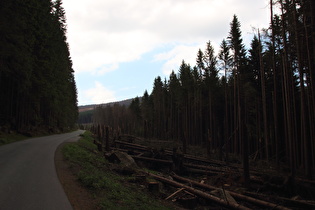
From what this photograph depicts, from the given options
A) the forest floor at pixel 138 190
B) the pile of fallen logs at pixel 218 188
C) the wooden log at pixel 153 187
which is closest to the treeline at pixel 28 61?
the forest floor at pixel 138 190

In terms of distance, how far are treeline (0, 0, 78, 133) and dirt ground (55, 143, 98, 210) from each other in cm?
1172

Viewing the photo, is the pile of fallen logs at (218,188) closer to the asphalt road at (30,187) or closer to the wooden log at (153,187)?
the wooden log at (153,187)

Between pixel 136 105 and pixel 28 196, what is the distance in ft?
239

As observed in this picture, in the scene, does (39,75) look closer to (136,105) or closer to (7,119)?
(7,119)

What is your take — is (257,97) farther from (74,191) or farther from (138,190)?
(74,191)

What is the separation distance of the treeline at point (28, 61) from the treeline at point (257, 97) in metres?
14.6

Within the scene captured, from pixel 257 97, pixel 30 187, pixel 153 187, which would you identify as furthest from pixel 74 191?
pixel 257 97

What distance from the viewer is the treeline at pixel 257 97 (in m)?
11.6

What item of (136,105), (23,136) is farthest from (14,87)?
(136,105)

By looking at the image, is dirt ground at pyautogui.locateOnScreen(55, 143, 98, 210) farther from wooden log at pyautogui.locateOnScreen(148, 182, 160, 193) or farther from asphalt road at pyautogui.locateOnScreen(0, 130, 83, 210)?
wooden log at pyautogui.locateOnScreen(148, 182, 160, 193)

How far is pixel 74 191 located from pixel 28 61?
1620 cm

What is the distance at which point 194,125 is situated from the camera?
38.6 metres

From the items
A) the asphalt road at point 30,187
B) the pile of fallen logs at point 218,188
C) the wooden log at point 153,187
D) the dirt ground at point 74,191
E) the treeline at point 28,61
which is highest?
the treeline at point 28,61

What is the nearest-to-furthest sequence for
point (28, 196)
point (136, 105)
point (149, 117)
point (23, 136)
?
point (28, 196) → point (23, 136) → point (149, 117) → point (136, 105)
